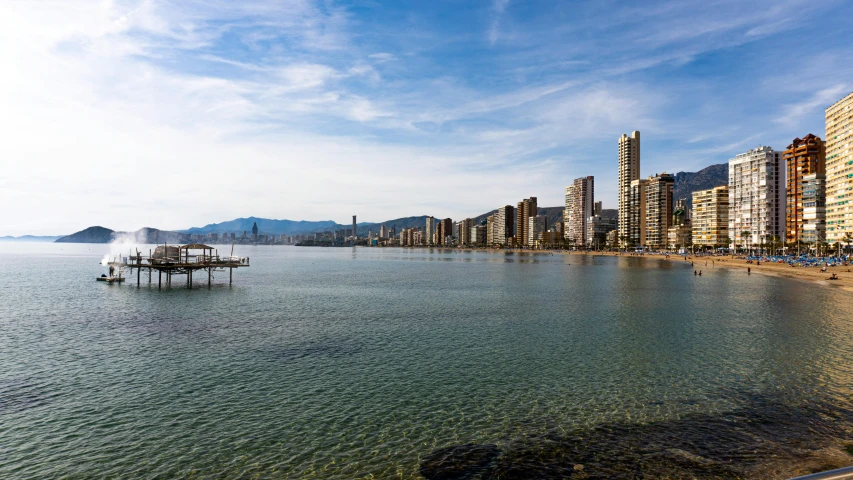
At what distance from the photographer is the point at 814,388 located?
25.3m

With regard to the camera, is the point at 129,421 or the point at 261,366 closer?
the point at 129,421

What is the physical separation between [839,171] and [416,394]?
8859 inches

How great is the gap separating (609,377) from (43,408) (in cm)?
3014

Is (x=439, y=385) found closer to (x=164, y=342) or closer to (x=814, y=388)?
(x=814, y=388)

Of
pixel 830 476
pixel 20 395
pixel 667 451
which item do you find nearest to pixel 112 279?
pixel 20 395

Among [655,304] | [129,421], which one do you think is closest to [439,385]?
[129,421]

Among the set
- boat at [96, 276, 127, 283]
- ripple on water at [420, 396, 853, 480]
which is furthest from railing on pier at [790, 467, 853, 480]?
boat at [96, 276, 127, 283]

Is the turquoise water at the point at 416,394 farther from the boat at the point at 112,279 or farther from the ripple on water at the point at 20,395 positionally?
the boat at the point at 112,279

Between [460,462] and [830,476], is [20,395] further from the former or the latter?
[830,476]

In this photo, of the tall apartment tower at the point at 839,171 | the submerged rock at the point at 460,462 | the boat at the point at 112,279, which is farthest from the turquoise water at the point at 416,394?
the tall apartment tower at the point at 839,171

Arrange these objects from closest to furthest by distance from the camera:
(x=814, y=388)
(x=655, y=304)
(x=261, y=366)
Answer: (x=814, y=388), (x=261, y=366), (x=655, y=304)

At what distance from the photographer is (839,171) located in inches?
7042

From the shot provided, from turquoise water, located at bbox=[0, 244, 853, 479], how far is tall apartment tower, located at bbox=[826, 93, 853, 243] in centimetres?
16485

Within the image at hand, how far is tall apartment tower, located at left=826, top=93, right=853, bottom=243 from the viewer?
17025cm
